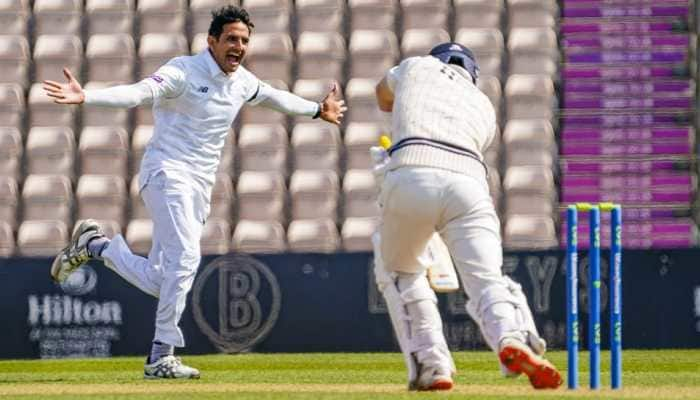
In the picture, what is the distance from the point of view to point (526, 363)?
19.6 ft

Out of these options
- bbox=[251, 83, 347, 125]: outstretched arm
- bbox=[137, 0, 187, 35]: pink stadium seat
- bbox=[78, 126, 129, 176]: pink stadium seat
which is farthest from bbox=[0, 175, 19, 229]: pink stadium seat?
bbox=[251, 83, 347, 125]: outstretched arm

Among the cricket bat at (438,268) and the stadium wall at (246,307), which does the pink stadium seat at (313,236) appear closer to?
the stadium wall at (246,307)

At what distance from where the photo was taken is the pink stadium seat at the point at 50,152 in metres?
14.2

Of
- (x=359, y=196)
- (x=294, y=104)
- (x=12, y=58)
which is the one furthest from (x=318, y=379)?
(x=12, y=58)

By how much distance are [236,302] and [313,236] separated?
165 centimetres

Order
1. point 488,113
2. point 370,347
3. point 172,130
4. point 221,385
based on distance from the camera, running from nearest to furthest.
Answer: point 488,113, point 221,385, point 172,130, point 370,347

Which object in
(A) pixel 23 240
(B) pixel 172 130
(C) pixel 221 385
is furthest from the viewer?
(A) pixel 23 240

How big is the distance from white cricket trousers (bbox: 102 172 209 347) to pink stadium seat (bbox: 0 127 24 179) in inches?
259

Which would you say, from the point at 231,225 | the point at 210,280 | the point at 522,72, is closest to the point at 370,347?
the point at 210,280

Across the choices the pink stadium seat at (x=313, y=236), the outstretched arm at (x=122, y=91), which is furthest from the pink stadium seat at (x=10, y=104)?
the outstretched arm at (x=122, y=91)

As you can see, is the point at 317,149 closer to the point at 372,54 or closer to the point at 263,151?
the point at 263,151

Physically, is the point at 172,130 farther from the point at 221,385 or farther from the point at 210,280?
the point at 210,280

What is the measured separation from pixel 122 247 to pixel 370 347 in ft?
13.0

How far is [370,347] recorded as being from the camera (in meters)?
11.8
